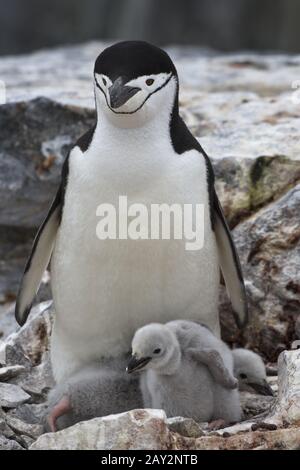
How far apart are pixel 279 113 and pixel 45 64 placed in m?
2.53

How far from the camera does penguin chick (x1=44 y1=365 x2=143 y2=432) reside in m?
3.99

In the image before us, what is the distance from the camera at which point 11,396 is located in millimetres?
4156

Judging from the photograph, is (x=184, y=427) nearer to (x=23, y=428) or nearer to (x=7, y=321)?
(x=23, y=428)

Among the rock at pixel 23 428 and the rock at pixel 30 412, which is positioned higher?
the rock at pixel 23 428

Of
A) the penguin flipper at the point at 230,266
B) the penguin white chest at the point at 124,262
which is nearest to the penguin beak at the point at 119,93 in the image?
the penguin white chest at the point at 124,262

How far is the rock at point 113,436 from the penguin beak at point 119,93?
1141 mm

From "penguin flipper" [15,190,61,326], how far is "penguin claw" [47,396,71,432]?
54cm

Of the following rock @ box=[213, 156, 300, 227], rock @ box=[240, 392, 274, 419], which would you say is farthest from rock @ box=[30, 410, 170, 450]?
rock @ box=[213, 156, 300, 227]

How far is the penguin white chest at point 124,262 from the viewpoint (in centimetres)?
405

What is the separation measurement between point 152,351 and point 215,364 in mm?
253

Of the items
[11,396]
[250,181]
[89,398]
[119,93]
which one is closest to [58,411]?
[89,398]

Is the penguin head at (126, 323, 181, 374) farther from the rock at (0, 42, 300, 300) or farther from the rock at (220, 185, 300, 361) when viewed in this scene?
the rock at (0, 42, 300, 300)

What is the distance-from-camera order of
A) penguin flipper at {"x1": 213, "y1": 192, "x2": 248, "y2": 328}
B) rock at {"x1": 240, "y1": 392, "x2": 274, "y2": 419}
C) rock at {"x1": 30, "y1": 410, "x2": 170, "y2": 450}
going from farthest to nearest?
penguin flipper at {"x1": 213, "y1": 192, "x2": 248, "y2": 328} < rock at {"x1": 240, "y1": 392, "x2": 274, "y2": 419} < rock at {"x1": 30, "y1": 410, "x2": 170, "y2": 450}

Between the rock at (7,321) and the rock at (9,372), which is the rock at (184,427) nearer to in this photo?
the rock at (9,372)
